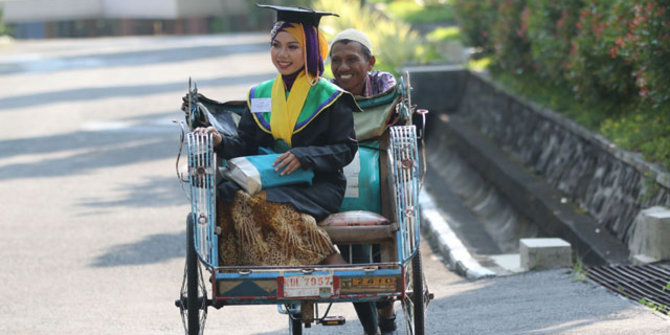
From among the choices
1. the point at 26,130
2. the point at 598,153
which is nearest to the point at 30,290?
the point at 598,153

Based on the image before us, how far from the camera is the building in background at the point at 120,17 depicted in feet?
163

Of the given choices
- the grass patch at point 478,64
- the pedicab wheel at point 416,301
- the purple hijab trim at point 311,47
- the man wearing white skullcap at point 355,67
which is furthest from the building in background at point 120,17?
the pedicab wheel at point 416,301

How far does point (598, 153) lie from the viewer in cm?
1114

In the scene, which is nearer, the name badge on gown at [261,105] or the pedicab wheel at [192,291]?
the pedicab wheel at [192,291]

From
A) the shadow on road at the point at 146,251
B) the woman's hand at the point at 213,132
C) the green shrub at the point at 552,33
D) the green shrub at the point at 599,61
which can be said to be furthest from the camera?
the green shrub at the point at 552,33

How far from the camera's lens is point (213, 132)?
5633 millimetres

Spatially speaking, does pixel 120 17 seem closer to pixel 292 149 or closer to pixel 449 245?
pixel 449 245

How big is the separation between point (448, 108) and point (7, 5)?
124 ft

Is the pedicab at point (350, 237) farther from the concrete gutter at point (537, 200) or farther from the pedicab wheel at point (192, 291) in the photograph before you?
the concrete gutter at point (537, 200)

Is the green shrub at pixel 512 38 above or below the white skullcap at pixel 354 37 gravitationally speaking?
below

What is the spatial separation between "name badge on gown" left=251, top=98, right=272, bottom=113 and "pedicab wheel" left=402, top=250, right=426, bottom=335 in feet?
3.58

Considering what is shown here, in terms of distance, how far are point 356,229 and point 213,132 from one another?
897mm

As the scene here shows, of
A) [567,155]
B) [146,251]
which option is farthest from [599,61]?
[146,251]

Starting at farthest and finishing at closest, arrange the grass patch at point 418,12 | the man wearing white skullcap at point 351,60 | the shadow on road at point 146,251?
the grass patch at point 418,12
the shadow on road at point 146,251
the man wearing white skullcap at point 351,60
